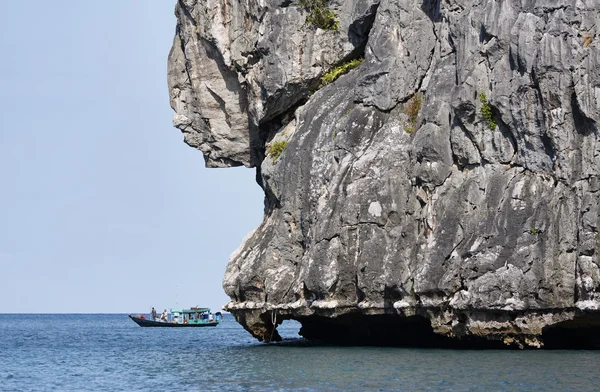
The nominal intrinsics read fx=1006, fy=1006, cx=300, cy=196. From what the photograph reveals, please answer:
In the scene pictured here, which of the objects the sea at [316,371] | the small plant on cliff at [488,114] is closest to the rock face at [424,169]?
the small plant on cliff at [488,114]

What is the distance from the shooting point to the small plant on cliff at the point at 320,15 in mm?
45438

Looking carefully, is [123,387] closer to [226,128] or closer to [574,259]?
[574,259]

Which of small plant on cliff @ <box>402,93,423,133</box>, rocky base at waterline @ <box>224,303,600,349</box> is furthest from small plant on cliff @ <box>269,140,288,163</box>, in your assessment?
rocky base at waterline @ <box>224,303,600,349</box>

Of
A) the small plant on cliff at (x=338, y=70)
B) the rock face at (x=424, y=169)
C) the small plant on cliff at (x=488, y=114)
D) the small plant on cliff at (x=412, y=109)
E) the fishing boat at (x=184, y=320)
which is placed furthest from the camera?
the fishing boat at (x=184, y=320)

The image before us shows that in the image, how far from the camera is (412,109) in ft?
136

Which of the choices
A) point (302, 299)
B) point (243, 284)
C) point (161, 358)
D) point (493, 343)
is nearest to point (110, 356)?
point (161, 358)

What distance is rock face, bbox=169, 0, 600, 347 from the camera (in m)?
34.9

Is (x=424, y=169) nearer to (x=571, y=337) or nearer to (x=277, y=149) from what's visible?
(x=571, y=337)

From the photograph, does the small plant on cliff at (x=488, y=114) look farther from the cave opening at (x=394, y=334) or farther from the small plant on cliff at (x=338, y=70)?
the small plant on cliff at (x=338, y=70)

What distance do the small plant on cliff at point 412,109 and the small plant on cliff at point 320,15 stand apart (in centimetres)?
594

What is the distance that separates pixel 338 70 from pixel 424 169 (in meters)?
8.75

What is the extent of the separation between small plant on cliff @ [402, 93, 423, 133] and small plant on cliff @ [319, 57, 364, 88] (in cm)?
451

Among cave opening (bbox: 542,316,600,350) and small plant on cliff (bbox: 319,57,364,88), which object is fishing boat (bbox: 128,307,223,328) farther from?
cave opening (bbox: 542,316,600,350)

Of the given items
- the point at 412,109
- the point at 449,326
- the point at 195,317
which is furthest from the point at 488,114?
the point at 195,317
